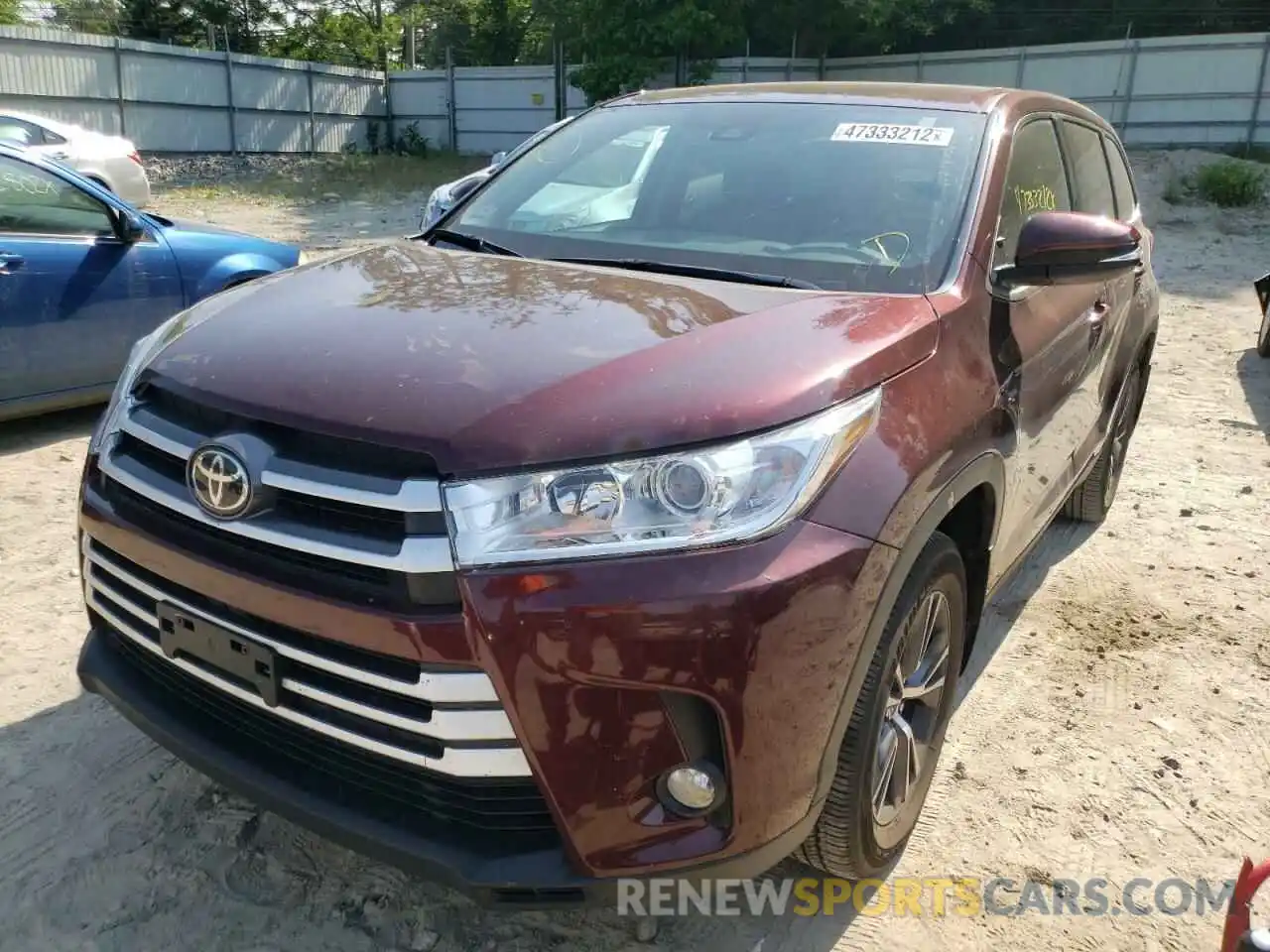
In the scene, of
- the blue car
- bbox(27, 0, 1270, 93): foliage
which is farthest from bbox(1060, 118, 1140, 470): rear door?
bbox(27, 0, 1270, 93): foliage

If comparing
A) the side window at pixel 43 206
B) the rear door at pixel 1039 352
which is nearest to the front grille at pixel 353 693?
the rear door at pixel 1039 352

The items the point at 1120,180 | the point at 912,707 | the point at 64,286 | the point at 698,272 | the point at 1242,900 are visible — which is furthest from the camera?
the point at 64,286

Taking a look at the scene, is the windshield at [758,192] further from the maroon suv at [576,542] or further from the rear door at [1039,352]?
the rear door at [1039,352]

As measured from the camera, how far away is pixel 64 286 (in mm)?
4922

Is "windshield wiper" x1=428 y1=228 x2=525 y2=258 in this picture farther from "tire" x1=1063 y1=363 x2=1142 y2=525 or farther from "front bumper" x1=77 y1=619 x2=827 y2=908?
"tire" x1=1063 y1=363 x2=1142 y2=525

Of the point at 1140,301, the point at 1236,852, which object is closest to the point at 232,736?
the point at 1236,852

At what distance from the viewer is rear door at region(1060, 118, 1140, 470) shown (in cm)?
342

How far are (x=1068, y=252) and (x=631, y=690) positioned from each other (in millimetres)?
1646

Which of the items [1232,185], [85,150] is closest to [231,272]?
[85,150]

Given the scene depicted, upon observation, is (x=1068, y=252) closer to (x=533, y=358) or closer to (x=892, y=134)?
(x=892, y=134)

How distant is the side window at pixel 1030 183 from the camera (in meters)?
2.81

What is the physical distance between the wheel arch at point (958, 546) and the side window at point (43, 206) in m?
4.54

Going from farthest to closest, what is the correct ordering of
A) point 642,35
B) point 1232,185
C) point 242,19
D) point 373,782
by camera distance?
point 242,19 < point 642,35 < point 1232,185 < point 373,782

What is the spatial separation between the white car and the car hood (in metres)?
9.73
